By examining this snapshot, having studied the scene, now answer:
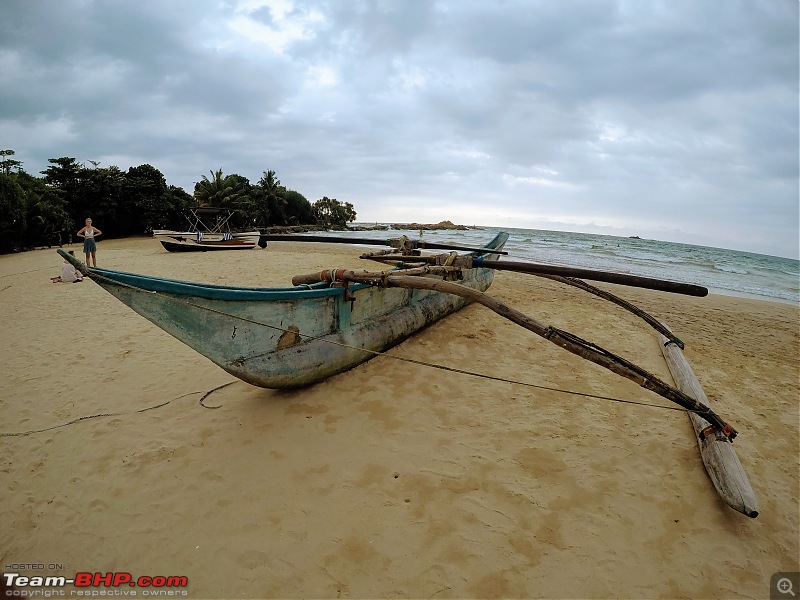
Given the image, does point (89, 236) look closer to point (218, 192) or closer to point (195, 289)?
point (195, 289)

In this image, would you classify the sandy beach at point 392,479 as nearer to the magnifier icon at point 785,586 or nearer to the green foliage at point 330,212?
the magnifier icon at point 785,586

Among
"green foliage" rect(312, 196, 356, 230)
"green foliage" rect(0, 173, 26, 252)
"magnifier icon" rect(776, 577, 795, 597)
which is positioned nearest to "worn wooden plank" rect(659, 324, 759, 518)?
"magnifier icon" rect(776, 577, 795, 597)

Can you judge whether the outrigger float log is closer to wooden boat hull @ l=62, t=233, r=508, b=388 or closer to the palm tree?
wooden boat hull @ l=62, t=233, r=508, b=388

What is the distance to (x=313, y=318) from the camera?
3.59 metres

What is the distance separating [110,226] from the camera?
910 inches

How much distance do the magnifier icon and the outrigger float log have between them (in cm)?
34

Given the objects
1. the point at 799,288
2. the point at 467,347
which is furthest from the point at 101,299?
the point at 799,288

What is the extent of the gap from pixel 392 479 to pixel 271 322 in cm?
167

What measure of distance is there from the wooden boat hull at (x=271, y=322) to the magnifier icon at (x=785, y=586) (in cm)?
Answer: 305

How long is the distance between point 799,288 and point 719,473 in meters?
22.4

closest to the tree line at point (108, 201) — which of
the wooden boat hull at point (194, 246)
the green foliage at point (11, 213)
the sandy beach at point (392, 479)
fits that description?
the green foliage at point (11, 213)

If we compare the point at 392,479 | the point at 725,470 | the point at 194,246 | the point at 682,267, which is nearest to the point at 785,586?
the point at 725,470

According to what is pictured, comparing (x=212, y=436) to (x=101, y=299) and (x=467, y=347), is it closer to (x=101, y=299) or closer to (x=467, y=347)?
(x=467, y=347)

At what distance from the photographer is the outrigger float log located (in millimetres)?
2754
